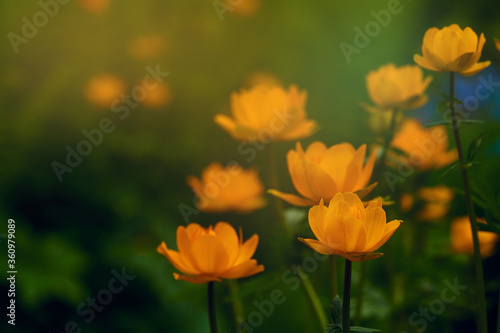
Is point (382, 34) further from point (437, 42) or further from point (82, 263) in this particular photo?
point (437, 42)

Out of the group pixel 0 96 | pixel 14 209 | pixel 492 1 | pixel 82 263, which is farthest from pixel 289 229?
pixel 492 1
